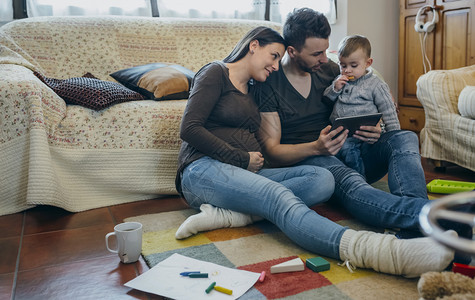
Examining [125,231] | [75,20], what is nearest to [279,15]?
[75,20]

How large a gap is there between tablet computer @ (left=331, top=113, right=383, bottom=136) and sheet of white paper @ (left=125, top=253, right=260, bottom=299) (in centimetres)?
64

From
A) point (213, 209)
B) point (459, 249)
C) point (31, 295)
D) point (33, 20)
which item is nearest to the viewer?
point (459, 249)

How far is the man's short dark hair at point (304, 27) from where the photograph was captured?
5.43 ft

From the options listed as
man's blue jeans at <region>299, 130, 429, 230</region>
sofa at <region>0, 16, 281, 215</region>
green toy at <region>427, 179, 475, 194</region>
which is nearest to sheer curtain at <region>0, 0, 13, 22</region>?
sofa at <region>0, 16, 281, 215</region>

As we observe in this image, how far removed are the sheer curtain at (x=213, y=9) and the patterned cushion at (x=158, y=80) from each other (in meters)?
1.01

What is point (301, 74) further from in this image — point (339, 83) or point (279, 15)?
point (279, 15)

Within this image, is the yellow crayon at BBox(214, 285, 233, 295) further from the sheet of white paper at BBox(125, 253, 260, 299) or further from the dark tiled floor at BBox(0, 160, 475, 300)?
the dark tiled floor at BBox(0, 160, 475, 300)

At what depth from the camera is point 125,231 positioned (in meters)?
1.33

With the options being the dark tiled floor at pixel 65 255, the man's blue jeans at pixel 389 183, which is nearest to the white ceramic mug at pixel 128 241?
the dark tiled floor at pixel 65 255

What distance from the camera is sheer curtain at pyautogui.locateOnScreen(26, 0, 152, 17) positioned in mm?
3008

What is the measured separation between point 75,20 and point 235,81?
1418mm

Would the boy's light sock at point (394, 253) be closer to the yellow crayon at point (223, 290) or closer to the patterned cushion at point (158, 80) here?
the yellow crayon at point (223, 290)

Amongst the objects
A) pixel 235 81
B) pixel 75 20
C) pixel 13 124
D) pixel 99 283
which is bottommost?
pixel 99 283

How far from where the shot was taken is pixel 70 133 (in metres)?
1.93
